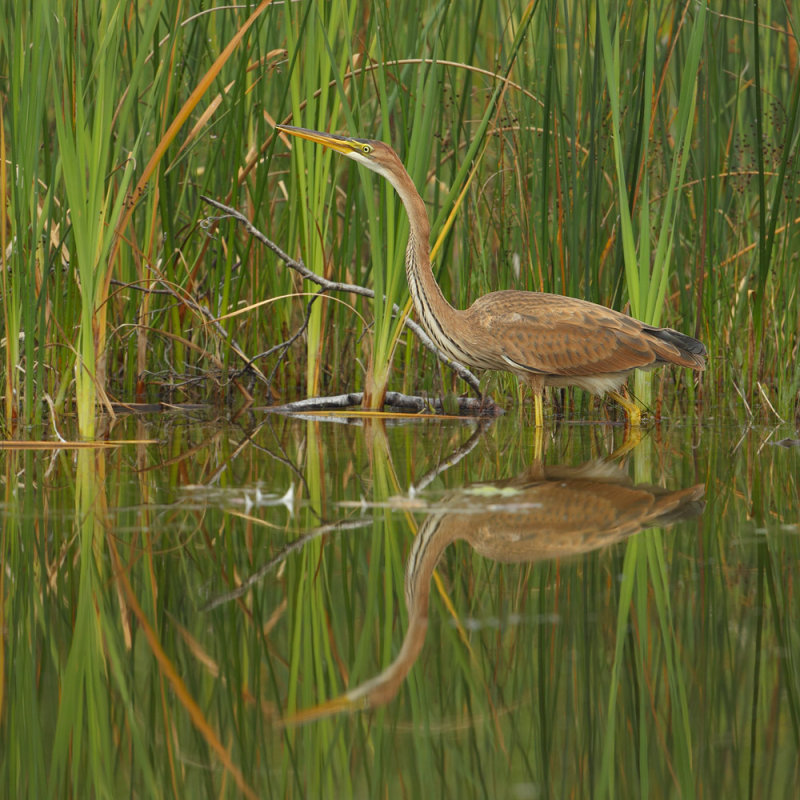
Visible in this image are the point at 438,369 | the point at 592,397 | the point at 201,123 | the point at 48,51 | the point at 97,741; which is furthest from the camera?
the point at 438,369

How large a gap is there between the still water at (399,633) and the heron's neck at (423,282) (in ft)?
4.84

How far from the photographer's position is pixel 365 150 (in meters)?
5.64

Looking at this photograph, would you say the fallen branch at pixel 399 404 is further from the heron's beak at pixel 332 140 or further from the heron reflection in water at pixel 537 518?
the heron reflection in water at pixel 537 518

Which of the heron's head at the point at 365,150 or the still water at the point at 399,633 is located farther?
the heron's head at the point at 365,150

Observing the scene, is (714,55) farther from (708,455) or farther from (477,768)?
(477,768)

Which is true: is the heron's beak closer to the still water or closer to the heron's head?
the heron's head

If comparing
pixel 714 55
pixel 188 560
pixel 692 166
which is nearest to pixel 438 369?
pixel 692 166

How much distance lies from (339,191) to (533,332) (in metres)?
2.13

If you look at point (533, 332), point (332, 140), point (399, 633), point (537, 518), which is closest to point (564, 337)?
point (533, 332)

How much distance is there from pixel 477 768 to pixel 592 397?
4811mm

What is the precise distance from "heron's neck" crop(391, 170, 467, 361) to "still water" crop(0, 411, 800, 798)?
4.84 feet

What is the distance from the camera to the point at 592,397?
6523 millimetres

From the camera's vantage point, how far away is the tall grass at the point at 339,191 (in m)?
4.87

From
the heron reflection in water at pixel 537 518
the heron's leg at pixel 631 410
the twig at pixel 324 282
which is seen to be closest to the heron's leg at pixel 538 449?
the heron reflection in water at pixel 537 518
